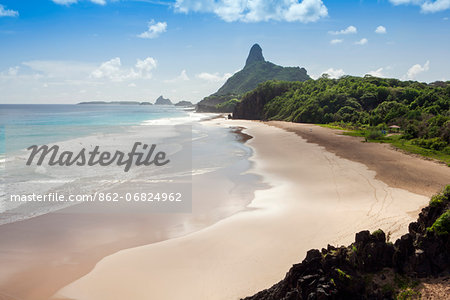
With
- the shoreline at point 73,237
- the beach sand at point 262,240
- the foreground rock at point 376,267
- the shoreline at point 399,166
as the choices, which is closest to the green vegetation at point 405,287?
the foreground rock at point 376,267

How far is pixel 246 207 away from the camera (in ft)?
49.8

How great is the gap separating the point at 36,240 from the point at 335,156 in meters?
23.9

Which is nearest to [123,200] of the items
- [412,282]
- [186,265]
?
[186,265]

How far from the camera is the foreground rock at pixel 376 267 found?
5.78 m

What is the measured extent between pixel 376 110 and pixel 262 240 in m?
55.5

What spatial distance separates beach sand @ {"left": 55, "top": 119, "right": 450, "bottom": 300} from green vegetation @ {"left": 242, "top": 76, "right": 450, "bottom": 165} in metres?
12.3

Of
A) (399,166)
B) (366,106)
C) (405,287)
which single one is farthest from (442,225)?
(366,106)

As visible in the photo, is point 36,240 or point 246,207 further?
point 246,207

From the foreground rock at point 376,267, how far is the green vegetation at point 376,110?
21.5 meters

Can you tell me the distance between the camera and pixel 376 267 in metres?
6.16

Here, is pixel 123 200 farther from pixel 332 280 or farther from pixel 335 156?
pixel 335 156

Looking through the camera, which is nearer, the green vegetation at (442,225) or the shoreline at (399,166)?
the green vegetation at (442,225)

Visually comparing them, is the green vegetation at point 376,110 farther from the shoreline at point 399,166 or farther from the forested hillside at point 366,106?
the shoreline at point 399,166

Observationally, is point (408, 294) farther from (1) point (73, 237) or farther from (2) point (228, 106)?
(2) point (228, 106)
